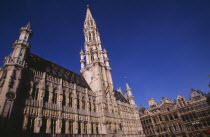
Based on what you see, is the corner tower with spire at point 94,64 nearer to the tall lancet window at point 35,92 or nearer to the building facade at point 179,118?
the tall lancet window at point 35,92

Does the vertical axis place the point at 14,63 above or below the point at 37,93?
above

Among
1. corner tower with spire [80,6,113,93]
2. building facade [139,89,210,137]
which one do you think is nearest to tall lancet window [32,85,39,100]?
corner tower with spire [80,6,113,93]

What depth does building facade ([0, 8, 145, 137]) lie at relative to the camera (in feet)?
67.9

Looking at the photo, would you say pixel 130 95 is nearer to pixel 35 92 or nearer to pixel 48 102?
pixel 48 102

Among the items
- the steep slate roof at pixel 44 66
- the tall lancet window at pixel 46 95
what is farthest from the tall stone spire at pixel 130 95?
the tall lancet window at pixel 46 95

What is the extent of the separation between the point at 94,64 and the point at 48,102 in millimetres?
21735

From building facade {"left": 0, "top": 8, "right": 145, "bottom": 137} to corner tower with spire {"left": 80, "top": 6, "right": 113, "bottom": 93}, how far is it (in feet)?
1.03

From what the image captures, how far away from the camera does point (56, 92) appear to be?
2889 cm

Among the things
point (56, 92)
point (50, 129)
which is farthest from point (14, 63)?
point (50, 129)

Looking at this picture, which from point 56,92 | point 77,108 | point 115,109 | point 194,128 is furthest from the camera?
point 194,128

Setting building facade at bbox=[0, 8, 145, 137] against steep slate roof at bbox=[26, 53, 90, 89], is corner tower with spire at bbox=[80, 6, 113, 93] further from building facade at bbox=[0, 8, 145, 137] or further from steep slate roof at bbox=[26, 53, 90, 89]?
steep slate roof at bbox=[26, 53, 90, 89]

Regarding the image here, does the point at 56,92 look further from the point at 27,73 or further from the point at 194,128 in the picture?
the point at 194,128

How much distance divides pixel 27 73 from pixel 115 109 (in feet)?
86.7

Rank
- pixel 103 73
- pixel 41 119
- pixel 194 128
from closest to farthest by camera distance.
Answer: pixel 41 119 → pixel 103 73 → pixel 194 128
